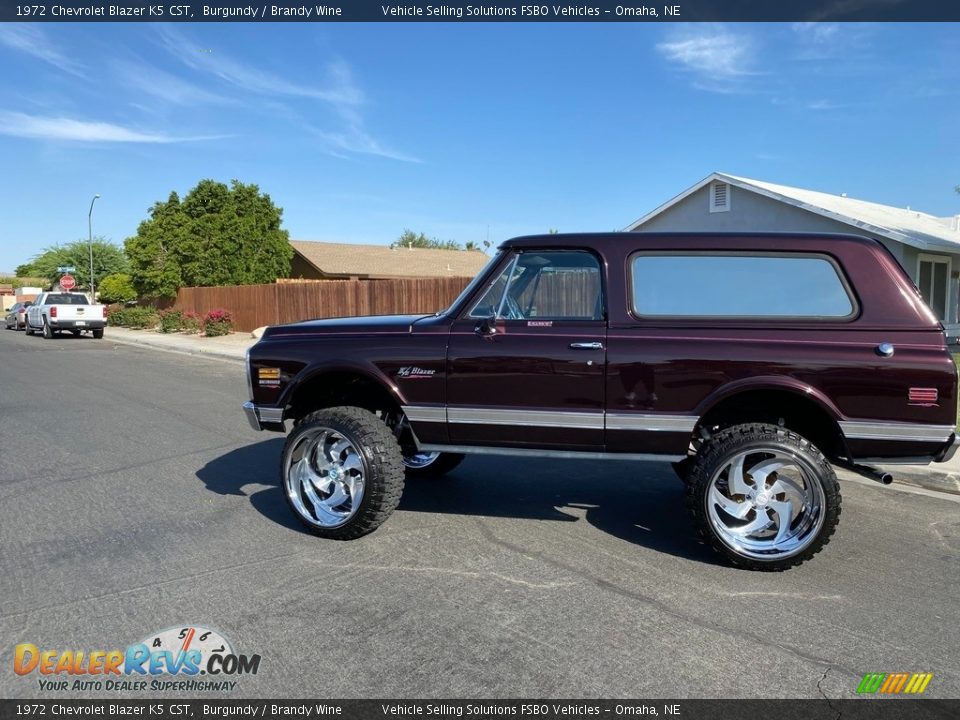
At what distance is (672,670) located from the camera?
308cm

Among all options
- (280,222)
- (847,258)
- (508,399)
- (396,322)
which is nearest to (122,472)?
(396,322)

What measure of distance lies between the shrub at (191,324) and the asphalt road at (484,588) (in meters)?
23.6

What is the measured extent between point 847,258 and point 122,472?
615cm

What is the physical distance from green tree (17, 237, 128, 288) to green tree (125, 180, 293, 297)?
3414cm

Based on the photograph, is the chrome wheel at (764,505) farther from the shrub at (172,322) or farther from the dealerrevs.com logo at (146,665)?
the shrub at (172,322)

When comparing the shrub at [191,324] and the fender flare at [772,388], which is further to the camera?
the shrub at [191,324]

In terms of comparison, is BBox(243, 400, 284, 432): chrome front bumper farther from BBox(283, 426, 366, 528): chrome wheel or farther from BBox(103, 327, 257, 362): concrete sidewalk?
BBox(103, 327, 257, 362): concrete sidewalk

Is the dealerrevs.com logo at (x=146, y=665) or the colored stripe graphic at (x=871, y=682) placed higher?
the dealerrevs.com logo at (x=146, y=665)

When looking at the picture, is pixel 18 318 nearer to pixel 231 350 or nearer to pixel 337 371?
pixel 231 350

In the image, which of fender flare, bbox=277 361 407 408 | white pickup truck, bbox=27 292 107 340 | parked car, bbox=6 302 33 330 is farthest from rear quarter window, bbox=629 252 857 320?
parked car, bbox=6 302 33 330

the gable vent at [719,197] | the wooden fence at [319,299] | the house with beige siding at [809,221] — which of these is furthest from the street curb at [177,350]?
the gable vent at [719,197]

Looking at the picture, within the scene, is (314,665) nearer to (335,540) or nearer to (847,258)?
(335,540)

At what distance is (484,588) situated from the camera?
154 inches

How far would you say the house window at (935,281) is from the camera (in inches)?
770
